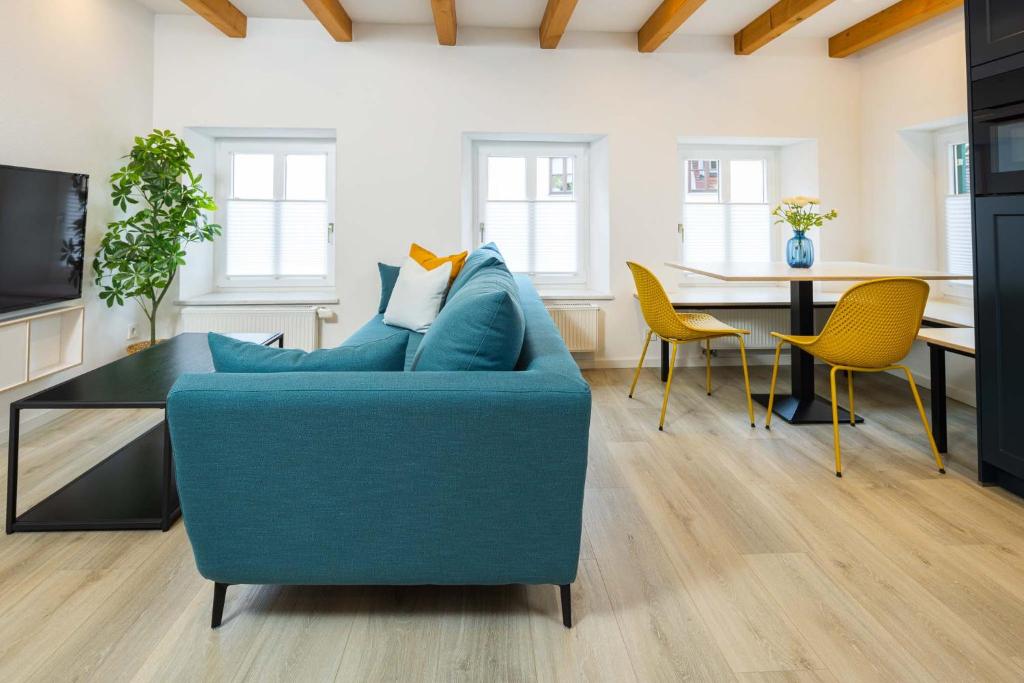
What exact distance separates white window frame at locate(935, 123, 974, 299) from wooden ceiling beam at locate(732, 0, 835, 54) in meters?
1.36

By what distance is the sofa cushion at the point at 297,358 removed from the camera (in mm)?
1623

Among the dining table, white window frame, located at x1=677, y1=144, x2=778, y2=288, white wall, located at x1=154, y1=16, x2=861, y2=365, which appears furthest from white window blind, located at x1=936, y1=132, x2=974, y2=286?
white window frame, located at x1=677, y1=144, x2=778, y2=288

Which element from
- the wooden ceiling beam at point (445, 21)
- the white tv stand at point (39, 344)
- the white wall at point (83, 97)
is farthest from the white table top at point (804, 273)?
the white wall at point (83, 97)

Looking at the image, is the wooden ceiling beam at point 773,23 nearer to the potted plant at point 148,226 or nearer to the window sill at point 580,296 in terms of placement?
the window sill at point 580,296

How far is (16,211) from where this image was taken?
3.06 metres

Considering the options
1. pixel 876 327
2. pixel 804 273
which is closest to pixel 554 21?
pixel 804 273

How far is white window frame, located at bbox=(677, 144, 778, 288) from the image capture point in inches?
212

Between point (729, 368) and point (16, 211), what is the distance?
15.5 ft

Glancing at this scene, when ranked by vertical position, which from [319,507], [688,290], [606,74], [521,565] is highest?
[606,74]

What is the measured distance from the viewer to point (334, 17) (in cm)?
421

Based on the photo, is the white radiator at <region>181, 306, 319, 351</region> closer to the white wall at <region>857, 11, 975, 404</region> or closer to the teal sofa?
the teal sofa

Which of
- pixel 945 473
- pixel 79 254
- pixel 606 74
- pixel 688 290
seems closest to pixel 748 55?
pixel 606 74

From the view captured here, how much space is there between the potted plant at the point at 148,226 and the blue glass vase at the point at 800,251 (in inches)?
150

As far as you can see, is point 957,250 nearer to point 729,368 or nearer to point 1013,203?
point 729,368
